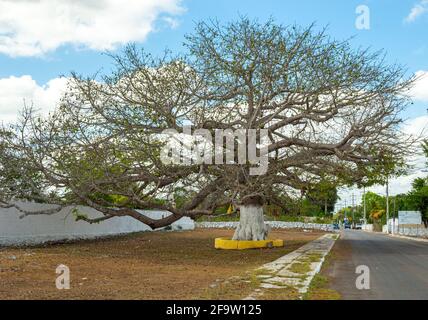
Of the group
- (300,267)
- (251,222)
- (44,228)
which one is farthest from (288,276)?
(44,228)

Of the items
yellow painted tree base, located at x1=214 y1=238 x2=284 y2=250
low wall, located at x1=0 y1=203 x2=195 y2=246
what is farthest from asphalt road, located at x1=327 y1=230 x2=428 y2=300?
low wall, located at x1=0 y1=203 x2=195 y2=246

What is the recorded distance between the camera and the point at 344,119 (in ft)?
73.2

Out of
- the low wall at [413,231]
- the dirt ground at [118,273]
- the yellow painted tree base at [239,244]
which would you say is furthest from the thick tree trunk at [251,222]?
the low wall at [413,231]

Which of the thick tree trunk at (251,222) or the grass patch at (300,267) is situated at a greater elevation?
→ the thick tree trunk at (251,222)

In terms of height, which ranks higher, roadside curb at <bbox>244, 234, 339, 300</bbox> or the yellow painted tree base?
roadside curb at <bbox>244, 234, 339, 300</bbox>

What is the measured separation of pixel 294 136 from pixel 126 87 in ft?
24.9

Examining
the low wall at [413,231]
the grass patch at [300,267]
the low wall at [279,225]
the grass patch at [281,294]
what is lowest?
the low wall at [413,231]

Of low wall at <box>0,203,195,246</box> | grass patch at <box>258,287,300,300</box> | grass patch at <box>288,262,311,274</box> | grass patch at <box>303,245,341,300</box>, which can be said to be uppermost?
low wall at <box>0,203,195,246</box>

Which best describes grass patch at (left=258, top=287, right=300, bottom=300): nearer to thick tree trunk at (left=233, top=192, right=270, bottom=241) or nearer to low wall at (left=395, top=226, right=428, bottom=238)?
thick tree trunk at (left=233, top=192, right=270, bottom=241)

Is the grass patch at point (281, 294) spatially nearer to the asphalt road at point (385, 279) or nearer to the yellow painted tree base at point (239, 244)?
the asphalt road at point (385, 279)

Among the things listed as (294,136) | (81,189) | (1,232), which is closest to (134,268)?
(81,189)

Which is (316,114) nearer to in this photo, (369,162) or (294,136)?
(294,136)

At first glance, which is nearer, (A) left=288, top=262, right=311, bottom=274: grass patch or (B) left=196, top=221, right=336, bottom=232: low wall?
(A) left=288, top=262, right=311, bottom=274: grass patch

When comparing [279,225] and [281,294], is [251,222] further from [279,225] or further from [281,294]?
[279,225]
